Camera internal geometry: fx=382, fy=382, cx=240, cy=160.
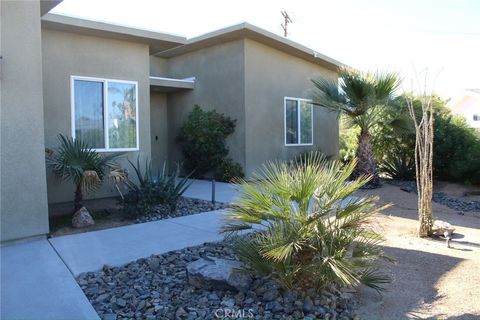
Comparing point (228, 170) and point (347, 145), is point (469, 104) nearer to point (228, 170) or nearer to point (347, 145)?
point (347, 145)

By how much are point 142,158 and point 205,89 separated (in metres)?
4.46

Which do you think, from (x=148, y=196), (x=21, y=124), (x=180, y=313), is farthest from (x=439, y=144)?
(x=21, y=124)

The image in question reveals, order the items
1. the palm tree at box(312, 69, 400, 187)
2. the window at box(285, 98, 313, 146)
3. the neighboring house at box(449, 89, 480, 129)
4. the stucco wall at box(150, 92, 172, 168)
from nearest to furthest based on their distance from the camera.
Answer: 1. the palm tree at box(312, 69, 400, 187)
2. the stucco wall at box(150, 92, 172, 168)
3. the window at box(285, 98, 313, 146)
4. the neighboring house at box(449, 89, 480, 129)

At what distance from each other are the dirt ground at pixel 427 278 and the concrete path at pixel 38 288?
9.19ft

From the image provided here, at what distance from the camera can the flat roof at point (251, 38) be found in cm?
1130

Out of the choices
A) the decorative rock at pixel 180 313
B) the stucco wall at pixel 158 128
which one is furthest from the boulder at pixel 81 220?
the stucco wall at pixel 158 128

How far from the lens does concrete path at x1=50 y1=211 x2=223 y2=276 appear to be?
16.1ft

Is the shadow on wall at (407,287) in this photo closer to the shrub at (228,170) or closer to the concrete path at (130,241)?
the concrete path at (130,241)

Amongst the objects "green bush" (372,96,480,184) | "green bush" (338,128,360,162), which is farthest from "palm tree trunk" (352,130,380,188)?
"green bush" (338,128,360,162)

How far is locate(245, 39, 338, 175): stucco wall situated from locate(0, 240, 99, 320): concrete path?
791cm

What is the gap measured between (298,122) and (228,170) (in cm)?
368

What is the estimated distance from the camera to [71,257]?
4988 mm

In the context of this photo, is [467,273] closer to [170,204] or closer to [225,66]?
[170,204]

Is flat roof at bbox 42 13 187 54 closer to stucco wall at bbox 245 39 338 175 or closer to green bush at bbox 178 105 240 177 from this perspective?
green bush at bbox 178 105 240 177
